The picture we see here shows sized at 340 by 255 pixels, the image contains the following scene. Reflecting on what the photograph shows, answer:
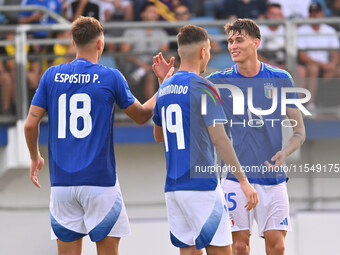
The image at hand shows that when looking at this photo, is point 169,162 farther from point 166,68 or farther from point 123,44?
point 123,44

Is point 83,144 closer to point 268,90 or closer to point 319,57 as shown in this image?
point 268,90

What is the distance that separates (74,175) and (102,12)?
518cm

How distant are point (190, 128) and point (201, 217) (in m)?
0.68

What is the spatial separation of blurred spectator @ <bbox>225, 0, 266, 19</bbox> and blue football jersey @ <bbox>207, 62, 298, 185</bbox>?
4.25 meters

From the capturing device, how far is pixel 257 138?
634 cm

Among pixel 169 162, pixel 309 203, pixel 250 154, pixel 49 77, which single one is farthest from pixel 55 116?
pixel 309 203

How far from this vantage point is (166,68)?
614cm

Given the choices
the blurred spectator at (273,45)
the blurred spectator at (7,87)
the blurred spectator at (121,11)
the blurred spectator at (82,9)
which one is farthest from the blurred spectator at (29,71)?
the blurred spectator at (273,45)

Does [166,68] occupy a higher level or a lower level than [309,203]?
higher

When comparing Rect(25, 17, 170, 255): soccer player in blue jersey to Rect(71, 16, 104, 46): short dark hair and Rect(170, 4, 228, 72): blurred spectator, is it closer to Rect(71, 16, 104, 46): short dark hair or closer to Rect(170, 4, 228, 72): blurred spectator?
Rect(71, 16, 104, 46): short dark hair

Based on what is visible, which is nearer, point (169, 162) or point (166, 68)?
point (169, 162)

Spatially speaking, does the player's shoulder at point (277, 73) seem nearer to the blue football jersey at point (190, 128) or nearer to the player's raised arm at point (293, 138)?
the player's raised arm at point (293, 138)

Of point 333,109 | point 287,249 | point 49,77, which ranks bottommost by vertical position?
point 287,249

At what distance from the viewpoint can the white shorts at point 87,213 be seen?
576cm
